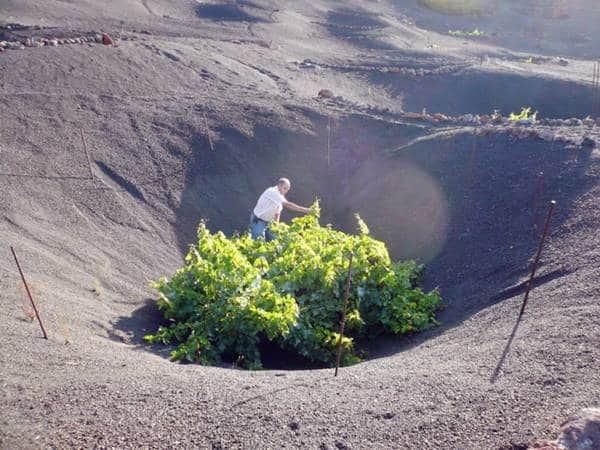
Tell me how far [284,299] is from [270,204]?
2.75 meters

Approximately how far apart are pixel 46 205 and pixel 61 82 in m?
5.77

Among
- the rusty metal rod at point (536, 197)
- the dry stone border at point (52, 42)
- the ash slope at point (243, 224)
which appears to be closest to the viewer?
the ash slope at point (243, 224)

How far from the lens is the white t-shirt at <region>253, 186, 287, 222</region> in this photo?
954 cm

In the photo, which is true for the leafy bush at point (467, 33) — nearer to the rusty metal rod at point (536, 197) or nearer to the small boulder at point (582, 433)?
the rusty metal rod at point (536, 197)

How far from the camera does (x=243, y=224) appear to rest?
1149 cm

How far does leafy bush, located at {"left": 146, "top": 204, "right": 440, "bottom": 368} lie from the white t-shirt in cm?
88

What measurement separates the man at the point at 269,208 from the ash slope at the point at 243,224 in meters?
1.47

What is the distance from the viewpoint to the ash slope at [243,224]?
455 centimetres

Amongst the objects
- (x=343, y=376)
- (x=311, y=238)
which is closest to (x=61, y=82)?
(x=311, y=238)

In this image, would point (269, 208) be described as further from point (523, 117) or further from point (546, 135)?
point (523, 117)

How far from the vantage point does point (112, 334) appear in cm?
670

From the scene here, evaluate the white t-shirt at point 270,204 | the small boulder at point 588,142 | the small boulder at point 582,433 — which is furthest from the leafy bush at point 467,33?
the small boulder at point 582,433

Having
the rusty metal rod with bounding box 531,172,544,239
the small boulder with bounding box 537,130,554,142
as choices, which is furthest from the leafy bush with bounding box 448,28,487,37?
the rusty metal rod with bounding box 531,172,544,239

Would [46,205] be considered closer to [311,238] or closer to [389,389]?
[311,238]
